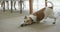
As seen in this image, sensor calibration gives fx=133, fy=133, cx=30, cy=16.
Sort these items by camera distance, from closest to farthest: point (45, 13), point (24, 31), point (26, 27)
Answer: point (24, 31)
point (26, 27)
point (45, 13)

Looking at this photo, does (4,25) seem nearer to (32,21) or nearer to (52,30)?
(32,21)

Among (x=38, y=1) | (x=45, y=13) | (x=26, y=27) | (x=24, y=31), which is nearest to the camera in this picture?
Result: (x=24, y=31)

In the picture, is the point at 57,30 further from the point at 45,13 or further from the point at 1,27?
the point at 1,27

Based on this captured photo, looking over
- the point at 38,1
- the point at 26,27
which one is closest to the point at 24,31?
the point at 26,27

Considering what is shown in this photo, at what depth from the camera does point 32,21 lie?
313 cm

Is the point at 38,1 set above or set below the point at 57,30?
above

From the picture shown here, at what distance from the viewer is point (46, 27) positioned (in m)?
2.89

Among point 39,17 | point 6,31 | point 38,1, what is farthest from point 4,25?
point 38,1

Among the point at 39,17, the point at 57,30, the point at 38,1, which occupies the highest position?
the point at 38,1

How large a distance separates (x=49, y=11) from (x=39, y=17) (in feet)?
0.89

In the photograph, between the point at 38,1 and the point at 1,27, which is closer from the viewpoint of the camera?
the point at 1,27

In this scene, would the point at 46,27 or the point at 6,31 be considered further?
the point at 46,27

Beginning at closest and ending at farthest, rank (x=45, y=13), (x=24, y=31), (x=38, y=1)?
(x=24, y=31) < (x=45, y=13) < (x=38, y=1)

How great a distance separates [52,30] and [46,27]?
8.7 inches
